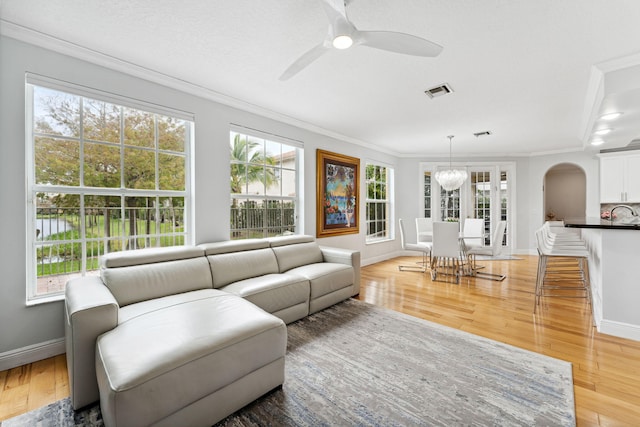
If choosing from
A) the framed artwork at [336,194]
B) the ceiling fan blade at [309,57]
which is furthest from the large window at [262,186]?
→ the ceiling fan blade at [309,57]

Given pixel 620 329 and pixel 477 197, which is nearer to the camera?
pixel 620 329

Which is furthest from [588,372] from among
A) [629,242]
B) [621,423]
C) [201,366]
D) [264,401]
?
[201,366]

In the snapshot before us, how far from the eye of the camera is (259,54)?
2.36 m

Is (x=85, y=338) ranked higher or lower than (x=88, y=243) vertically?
lower

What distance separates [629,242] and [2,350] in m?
5.04

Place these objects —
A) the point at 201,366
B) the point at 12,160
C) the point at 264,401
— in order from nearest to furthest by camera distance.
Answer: the point at 201,366
the point at 264,401
the point at 12,160

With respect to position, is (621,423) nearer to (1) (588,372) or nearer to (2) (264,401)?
(1) (588,372)

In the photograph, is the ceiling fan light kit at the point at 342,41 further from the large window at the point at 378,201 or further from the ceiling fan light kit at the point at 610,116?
the large window at the point at 378,201

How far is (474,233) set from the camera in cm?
529

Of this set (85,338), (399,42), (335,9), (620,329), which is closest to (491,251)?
(620,329)

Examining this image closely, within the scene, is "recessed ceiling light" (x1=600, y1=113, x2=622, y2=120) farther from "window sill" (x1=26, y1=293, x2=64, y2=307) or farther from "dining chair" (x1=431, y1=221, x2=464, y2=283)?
"window sill" (x1=26, y1=293, x2=64, y2=307)

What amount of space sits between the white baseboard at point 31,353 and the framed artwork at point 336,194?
312cm

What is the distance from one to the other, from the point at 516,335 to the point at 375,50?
2.79 m

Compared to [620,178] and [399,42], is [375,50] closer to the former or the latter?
[399,42]
